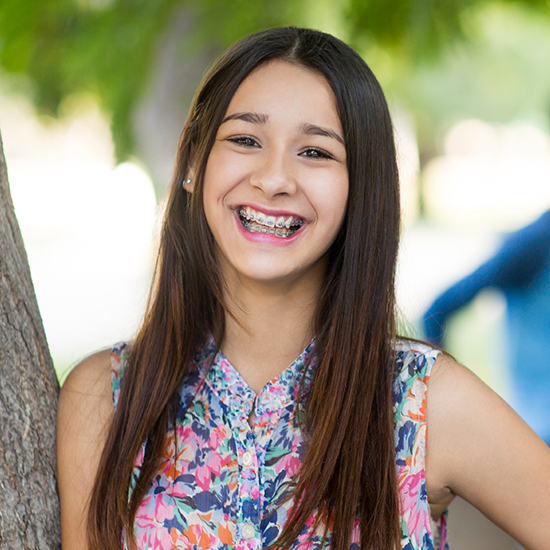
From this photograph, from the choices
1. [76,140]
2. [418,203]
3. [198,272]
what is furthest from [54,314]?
[198,272]

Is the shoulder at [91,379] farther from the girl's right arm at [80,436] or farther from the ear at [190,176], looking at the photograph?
the ear at [190,176]

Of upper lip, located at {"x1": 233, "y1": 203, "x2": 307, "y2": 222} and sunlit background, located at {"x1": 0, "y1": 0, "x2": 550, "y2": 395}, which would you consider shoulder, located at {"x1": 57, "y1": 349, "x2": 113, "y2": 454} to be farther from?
upper lip, located at {"x1": 233, "y1": 203, "x2": 307, "y2": 222}

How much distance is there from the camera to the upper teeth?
5.32 ft

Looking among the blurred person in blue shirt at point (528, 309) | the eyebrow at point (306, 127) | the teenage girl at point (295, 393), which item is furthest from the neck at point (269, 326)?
the blurred person in blue shirt at point (528, 309)

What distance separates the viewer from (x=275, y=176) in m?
1.58

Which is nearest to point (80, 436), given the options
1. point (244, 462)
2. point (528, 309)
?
point (244, 462)

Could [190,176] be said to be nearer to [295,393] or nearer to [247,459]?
[295,393]

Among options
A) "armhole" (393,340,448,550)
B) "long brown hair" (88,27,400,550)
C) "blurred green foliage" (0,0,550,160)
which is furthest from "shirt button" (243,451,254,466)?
"blurred green foliage" (0,0,550,160)

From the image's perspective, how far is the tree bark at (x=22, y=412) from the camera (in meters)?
1.41

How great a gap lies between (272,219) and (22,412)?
697 mm

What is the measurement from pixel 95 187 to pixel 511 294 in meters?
6.41

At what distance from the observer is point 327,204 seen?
1620 mm

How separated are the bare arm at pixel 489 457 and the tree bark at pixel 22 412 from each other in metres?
0.87

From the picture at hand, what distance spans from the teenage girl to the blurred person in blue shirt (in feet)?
7.73
